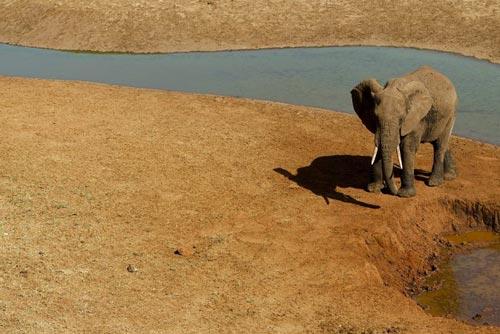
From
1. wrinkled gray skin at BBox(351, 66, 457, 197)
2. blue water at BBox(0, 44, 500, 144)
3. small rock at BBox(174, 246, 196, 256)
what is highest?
wrinkled gray skin at BBox(351, 66, 457, 197)

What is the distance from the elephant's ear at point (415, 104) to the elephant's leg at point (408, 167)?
0.45 m

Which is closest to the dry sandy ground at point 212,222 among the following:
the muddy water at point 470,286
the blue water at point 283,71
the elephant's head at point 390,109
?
the muddy water at point 470,286

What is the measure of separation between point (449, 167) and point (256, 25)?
17926 millimetres

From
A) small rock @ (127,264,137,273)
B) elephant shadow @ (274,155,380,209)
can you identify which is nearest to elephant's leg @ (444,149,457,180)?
elephant shadow @ (274,155,380,209)

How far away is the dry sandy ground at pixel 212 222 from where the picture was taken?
11344mm

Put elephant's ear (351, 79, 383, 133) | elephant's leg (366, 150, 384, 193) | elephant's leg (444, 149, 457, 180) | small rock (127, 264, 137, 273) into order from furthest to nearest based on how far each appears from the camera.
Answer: elephant's leg (444, 149, 457, 180)
elephant's leg (366, 150, 384, 193)
elephant's ear (351, 79, 383, 133)
small rock (127, 264, 137, 273)

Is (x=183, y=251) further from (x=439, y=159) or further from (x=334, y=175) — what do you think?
(x=439, y=159)

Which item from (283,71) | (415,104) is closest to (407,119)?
(415,104)

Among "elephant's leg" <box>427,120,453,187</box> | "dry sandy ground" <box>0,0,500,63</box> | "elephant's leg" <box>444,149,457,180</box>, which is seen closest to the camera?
"elephant's leg" <box>427,120,453,187</box>

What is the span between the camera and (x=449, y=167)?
16703 millimetres

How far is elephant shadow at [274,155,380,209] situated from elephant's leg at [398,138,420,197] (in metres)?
0.87

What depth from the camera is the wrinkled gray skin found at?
1418cm

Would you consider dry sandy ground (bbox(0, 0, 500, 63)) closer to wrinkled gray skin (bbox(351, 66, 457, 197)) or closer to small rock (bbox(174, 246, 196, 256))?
wrinkled gray skin (bbox(351, 66, 457, 197))

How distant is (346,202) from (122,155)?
552cm
